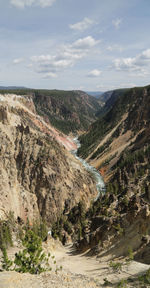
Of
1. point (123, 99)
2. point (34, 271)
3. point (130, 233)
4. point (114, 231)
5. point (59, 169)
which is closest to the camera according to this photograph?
point (34, 271)

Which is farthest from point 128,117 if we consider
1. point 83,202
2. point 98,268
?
point 98,268

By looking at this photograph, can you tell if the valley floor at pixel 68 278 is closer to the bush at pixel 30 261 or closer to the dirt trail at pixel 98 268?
the dirt trail at pixel 98 268

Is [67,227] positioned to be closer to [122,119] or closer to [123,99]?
[122,119]

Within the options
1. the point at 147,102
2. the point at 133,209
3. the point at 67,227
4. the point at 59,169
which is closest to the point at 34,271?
the point at 133,209

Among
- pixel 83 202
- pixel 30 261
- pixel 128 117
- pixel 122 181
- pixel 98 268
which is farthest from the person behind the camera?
pixel 128 117

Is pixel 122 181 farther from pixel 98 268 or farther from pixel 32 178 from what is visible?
pixel 98 268

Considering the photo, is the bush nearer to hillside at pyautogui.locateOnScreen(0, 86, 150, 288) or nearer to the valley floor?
the valley floor

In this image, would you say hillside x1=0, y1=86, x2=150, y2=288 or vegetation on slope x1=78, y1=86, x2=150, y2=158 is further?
vegetation on slope x1=78, y1=86, x2=150, y2=158

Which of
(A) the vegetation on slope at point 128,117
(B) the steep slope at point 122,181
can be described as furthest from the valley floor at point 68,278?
(A) the vegetation on slope at point 128,117

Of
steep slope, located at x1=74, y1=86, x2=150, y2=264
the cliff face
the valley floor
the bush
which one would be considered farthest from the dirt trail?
the cliff face
